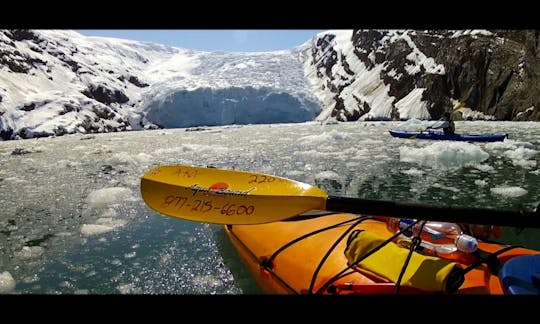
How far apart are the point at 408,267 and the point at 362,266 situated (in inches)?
15.6

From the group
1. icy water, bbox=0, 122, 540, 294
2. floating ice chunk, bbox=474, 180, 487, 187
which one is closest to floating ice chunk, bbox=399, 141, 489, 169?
icy water, bbox=0, 122, 540, 294

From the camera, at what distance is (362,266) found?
11.6 ft

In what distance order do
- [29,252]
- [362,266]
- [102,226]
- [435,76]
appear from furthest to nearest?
[435,76] < [102,226] < [29,252] < [362,266]

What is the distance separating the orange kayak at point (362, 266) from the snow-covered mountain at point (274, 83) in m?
27.9

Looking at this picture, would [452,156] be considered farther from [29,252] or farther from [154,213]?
[29,252]

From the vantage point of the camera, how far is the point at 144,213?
712cm

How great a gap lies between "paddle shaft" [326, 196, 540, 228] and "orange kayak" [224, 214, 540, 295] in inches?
40.5

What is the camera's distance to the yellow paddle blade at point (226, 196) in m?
3.34

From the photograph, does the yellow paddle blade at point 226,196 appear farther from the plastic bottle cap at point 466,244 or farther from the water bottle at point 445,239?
the plastic bottle cap at point 466,244

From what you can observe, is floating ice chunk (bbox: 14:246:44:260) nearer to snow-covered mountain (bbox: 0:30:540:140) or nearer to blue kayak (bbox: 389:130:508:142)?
blue kayak (bbox: 389:130:508:142)

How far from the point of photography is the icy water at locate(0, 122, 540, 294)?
461cm

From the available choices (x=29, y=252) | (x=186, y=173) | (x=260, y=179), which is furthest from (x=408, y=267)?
(x=29, y=252)
